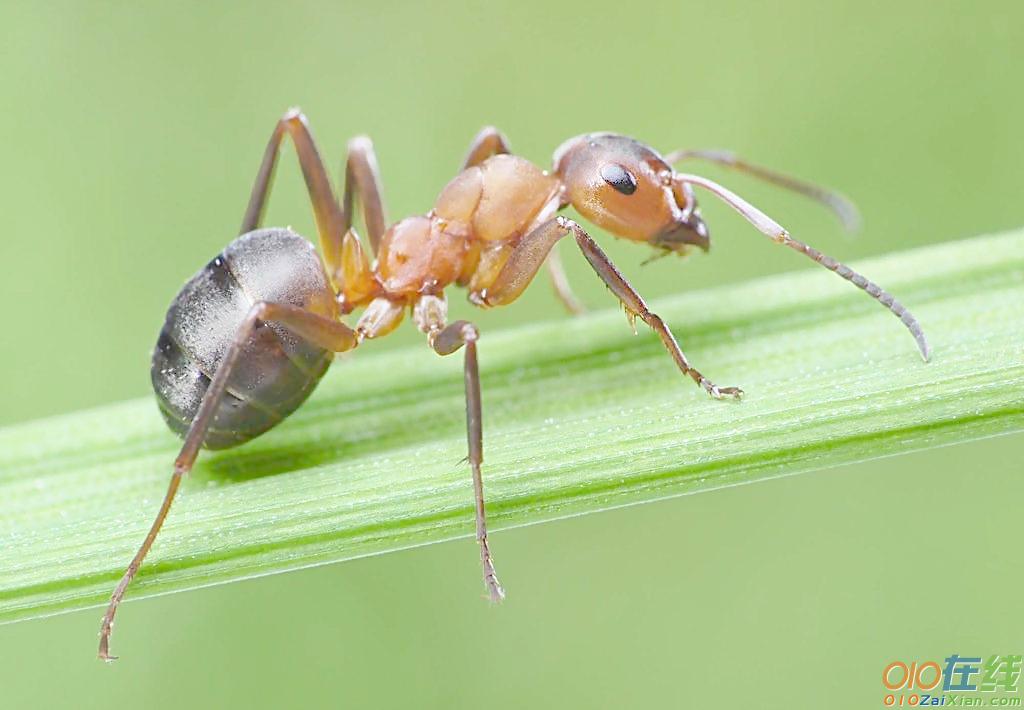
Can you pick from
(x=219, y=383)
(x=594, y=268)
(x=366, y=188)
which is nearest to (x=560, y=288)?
(x=366, y=188)

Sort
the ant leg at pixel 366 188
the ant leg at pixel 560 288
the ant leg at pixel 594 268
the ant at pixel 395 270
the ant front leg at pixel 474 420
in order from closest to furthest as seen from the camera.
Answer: the ant front leg at pixel 474 420 < the ant at pixel 395 270 < the ant leg at pixel 594 268 < the ant leg at pixel 366 188 < the ant leg at pixel 560 288

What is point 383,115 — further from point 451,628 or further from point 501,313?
point 451,628

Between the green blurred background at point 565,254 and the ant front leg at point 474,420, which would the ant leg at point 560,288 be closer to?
the green blurred background at point 565,254

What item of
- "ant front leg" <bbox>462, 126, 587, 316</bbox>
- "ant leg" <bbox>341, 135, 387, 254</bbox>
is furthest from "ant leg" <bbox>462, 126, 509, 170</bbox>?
"ant leg" <bbox>341, 135, 387, 254</bbox>

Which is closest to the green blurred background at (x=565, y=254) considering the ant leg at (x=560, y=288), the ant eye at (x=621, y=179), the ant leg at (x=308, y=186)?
the ant leg at (x=560, y=288)

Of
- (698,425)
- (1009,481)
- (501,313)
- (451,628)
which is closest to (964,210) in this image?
(1009,481)

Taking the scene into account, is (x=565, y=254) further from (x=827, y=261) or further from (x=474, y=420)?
(x=474, y=420)

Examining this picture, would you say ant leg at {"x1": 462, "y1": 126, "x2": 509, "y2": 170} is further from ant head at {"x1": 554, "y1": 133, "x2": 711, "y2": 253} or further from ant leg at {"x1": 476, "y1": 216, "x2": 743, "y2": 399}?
ant leg at {"x1": 476, "y1": 216, "x2": 743, "y2": 399}
